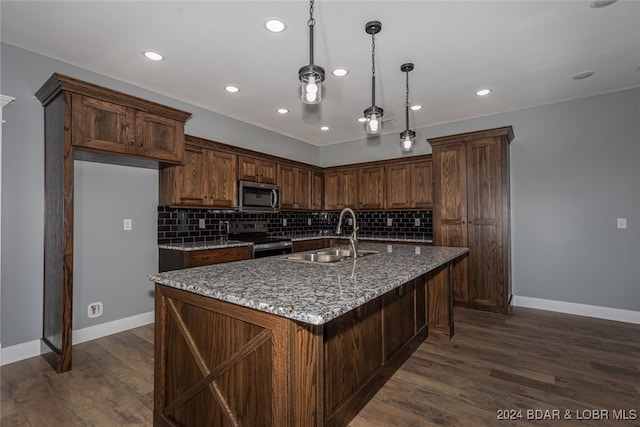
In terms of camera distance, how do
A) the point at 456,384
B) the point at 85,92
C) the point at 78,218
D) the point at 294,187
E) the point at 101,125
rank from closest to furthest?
the point at 456,384
the point at 85,92
the point at 101,125
the point at 78,218
the point at 294,187

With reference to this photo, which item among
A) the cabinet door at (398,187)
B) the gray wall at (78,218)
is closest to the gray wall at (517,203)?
the gray wall at (78,218)

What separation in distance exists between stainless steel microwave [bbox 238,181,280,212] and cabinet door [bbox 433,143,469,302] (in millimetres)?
2309

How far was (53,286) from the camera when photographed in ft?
8.46

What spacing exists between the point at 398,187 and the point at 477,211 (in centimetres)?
131

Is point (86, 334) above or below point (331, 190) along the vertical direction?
below

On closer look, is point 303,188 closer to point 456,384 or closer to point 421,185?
point 421,185

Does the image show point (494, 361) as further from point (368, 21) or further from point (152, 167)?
point (152, 167)

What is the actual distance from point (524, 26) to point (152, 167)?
3.75m

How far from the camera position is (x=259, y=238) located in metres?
4.53

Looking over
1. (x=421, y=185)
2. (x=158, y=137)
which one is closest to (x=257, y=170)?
(x=158, y=137)

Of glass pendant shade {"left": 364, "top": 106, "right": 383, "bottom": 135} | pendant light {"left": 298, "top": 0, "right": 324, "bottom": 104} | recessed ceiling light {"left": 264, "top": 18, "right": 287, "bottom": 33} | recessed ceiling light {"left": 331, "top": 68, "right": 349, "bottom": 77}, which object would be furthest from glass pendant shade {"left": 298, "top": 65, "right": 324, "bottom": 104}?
recessed ceiling light {"left": 331, "top": 68, "right": 349, "bottom": 77}

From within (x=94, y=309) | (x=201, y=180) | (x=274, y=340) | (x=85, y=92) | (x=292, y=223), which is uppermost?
(x=85, y=92)

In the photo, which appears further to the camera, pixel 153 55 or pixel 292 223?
pixel 292 223

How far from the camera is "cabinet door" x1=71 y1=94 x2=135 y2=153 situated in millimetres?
2559
